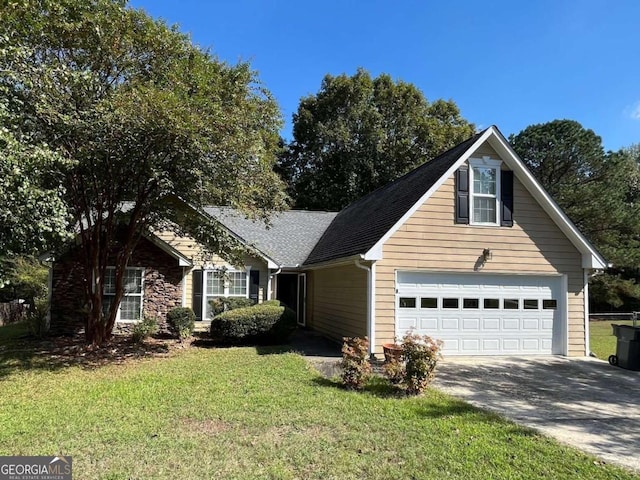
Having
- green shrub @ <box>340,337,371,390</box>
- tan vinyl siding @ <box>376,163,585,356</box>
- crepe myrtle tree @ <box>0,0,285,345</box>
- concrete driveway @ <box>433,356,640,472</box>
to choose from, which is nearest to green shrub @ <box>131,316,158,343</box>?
crepe myrtle tree @ <box>0,0,285,345</box>

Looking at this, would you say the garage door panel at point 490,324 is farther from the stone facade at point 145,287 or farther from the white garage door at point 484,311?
the stone facade at point 145,287

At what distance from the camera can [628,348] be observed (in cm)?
1084

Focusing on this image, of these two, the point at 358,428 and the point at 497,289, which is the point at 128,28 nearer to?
the point at 358,428

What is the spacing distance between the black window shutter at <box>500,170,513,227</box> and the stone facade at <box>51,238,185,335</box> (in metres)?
10.8

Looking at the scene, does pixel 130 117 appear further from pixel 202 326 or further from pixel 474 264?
pixel 474 264

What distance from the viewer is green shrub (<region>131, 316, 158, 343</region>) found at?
43.7 ft

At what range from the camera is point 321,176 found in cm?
3303

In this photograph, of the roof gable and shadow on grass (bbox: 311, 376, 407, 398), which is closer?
shadow on grass (bbox: 311, 376, 407, 398)


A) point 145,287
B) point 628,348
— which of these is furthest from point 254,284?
point 628,348

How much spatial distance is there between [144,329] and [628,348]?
43.7ft

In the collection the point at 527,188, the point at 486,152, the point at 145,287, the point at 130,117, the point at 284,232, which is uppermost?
the point at 486,152

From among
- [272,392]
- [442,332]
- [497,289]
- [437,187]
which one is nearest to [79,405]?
[272,392]

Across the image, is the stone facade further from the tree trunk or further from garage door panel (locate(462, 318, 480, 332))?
garage door panel (locate(462, 318, 480, 332))

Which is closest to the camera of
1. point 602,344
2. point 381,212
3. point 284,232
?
point 381,212
